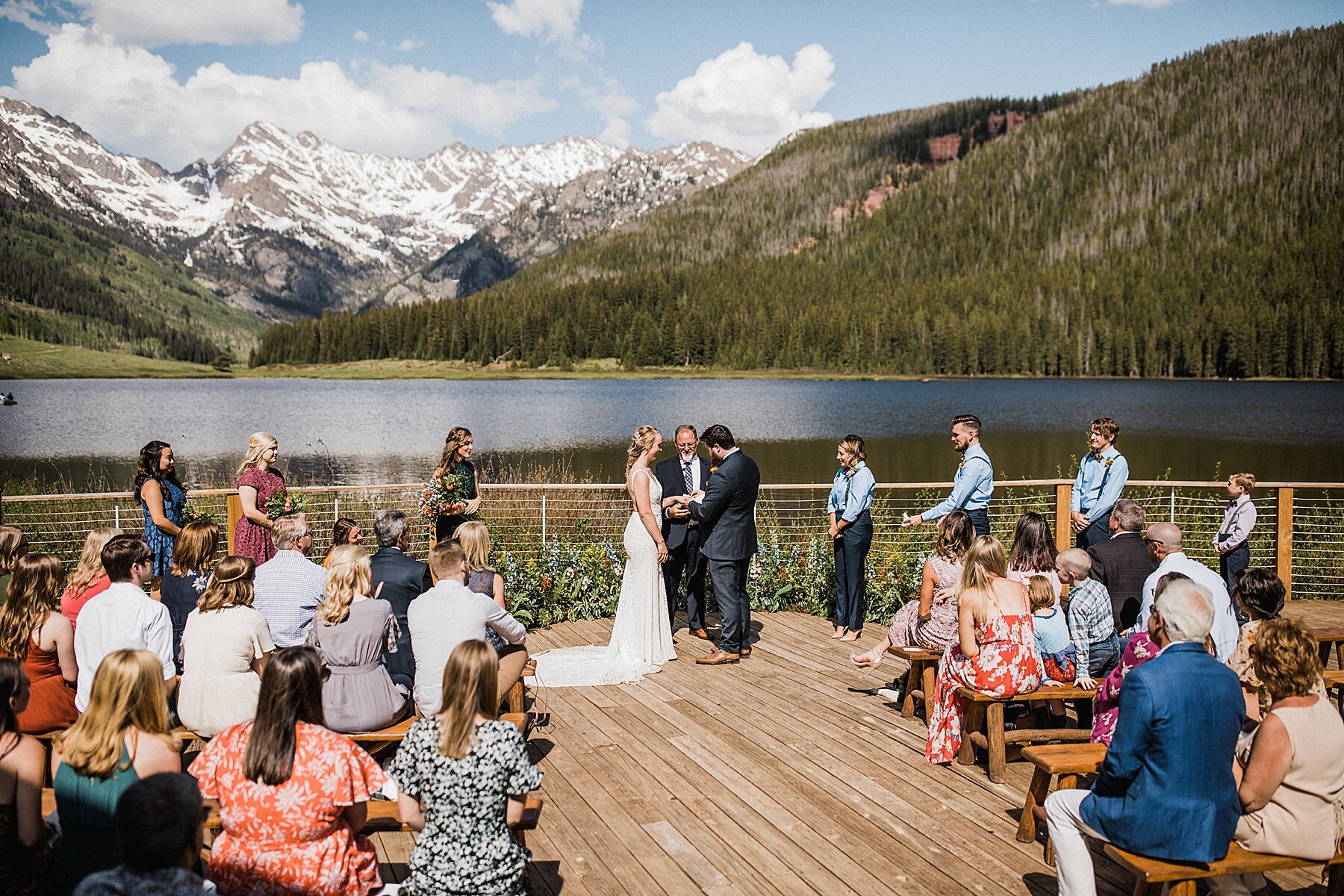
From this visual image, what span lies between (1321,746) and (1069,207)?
168602 millimetres

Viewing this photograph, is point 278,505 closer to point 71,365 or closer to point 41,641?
point 41,641

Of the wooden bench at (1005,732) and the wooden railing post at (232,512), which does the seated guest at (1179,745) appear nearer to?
the wooden bench at (1005,732)

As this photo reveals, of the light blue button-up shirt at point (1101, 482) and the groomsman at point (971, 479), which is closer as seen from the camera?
the groomsman at point (971, 479)

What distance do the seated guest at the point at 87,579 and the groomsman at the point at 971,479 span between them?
5.93m

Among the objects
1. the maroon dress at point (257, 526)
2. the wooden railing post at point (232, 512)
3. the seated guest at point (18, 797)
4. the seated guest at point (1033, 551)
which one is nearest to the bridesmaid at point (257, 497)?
the maroon dress at point (257, 526)

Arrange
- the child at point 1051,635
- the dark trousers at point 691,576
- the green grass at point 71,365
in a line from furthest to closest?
the green grass at point 71,365 → the dark trousers at point 691,576 → the child at point 1051,635

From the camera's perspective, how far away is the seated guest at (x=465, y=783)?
10.5 ft

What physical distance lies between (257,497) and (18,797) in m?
4.65

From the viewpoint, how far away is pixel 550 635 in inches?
342

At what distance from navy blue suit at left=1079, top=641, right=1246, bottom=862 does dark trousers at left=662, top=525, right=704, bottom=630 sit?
5231 mm

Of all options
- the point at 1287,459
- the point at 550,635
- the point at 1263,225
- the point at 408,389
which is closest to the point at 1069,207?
the point at 1263,225

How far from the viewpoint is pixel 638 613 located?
Result: 7383mm

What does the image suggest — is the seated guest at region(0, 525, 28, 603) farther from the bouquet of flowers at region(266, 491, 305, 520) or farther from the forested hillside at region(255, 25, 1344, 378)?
the forested hillside at region(255, 25, 1344, 378)

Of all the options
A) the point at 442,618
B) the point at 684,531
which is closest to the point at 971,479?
the point at 684,531
